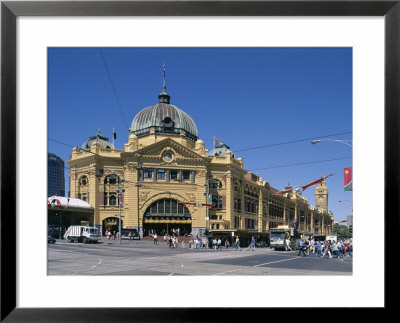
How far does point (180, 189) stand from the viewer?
59062 millimetres

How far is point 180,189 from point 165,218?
446 centimetres

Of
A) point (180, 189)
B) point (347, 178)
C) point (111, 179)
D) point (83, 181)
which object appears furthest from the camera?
point (180, 189)

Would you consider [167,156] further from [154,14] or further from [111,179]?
[154,14]

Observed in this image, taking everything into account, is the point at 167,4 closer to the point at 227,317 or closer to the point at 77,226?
the point at 227,317

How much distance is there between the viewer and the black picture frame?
9.17 meters

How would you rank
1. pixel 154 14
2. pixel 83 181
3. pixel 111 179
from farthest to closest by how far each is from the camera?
pixel 111 179, pixel 83 181, pixel 154 14

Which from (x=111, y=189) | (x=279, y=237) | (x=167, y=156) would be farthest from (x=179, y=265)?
(x=167, y=156)

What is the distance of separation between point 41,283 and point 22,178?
248 centimetres

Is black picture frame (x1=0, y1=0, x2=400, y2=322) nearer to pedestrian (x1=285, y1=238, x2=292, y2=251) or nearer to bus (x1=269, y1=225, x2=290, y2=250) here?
pedestrian (x1=285, y1=238, x2=292, y2=251)

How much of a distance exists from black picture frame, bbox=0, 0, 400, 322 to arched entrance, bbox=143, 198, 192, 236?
4796 centimetres

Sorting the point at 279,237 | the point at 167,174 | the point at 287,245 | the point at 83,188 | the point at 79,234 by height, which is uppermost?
the point at 167,174

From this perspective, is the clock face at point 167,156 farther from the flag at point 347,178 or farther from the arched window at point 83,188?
the flag at point 347,178

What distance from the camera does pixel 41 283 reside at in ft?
32.6

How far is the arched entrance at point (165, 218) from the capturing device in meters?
57.6
